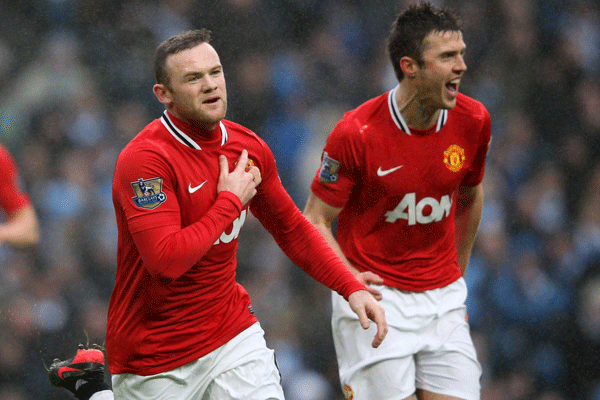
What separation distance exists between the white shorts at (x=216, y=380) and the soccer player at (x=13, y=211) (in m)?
0.71

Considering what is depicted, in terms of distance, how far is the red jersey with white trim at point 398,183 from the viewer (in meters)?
3.10

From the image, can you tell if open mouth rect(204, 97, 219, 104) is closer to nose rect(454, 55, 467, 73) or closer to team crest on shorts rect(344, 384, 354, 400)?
nose rect(454, 55, 467, 73)

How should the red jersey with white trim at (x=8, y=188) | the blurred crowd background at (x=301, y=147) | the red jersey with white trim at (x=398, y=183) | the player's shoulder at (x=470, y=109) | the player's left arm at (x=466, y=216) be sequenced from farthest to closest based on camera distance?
the blurred crowd background at (x=301, y=147), the player's left arm at (x=466, y=216), the player's shoulder at (x=470, y=109), the red jersey with white trim at (x=398, y=183), the red jersey with white trim at (x=8, y=188)

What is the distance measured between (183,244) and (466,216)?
1.77 metres

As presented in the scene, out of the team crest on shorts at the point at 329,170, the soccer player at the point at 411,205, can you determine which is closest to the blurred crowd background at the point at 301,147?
the soccer player at the point at 411,205

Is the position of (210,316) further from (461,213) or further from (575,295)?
(575,295)

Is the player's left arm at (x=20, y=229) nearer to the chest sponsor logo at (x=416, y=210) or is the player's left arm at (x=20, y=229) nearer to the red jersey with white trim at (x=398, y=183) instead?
the red jersey with white trim at (x=398, y=183)

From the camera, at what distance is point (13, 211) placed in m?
2.87

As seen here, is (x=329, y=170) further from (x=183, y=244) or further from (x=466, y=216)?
(x=183, y=244)

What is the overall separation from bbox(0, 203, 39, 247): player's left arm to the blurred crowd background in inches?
84.8

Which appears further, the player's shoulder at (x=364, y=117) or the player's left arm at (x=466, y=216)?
the player's left arm at (x=466, y=216)

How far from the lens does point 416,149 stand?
3.13 m

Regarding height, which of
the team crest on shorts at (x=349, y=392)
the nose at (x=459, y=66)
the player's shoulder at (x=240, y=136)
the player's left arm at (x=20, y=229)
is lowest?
the team crest on shorts at (x=349, y=392)

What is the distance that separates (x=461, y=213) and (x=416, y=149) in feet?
1.95
